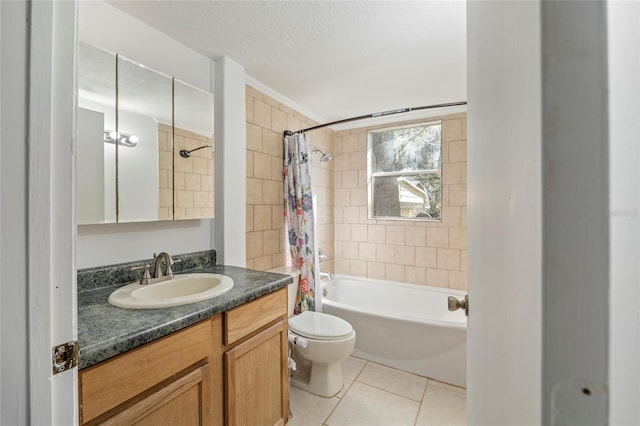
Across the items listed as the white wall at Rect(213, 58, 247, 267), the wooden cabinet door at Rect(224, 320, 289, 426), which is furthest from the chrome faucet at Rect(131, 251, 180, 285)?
the wooden cabinet door at Rect(224, 320, 289, 426)

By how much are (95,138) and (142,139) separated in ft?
0.68

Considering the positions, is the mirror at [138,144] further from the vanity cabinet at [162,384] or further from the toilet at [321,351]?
the toilet at [321,351]

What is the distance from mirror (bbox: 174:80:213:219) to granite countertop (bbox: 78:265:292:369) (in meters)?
0.56

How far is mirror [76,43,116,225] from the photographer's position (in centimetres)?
122

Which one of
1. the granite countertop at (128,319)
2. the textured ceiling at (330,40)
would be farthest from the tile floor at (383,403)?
the textured ceiling at (330,40)

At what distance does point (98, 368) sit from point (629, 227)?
111cm

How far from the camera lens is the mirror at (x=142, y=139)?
137cm

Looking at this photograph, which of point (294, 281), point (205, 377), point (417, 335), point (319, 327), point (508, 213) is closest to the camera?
point (508, 213)

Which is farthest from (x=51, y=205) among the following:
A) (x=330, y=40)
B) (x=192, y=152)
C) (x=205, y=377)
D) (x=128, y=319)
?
(x=330, y=40)

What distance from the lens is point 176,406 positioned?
37.9 inches

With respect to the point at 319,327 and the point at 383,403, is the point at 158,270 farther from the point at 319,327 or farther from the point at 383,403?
the point at 383,403

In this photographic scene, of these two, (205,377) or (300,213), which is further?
(300,213)

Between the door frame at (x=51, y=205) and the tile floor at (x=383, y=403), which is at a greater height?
the door frame at (x=51, y=205)

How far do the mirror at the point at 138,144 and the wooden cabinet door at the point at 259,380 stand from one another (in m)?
0.84
